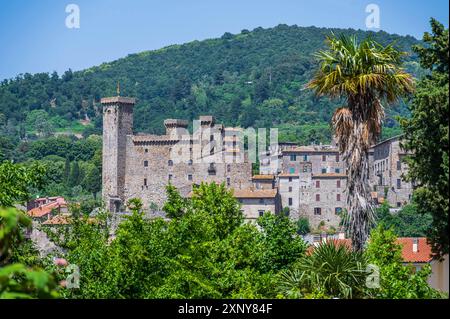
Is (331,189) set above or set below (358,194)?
above

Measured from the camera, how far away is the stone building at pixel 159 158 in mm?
105125

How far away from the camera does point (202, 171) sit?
106312 millimetres

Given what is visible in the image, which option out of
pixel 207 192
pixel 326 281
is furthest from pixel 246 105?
pixel 326 281

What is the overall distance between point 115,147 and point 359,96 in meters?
87.3

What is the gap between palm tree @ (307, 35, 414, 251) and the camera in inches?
806

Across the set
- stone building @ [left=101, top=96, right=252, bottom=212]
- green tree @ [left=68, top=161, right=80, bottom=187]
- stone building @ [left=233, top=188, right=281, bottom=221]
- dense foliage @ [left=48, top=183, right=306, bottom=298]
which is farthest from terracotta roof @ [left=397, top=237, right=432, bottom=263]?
green tree @ [left=68, top=161, right=80, bottom=187]

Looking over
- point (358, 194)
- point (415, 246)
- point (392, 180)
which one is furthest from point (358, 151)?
point (392, 180)

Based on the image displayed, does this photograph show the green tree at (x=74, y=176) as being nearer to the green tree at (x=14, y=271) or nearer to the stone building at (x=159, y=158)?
the stone building at (x=159, y=158)

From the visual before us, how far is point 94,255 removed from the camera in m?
29.4

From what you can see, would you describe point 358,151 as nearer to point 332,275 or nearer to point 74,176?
point 332,275

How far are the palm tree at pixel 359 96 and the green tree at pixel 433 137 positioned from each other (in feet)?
2.29

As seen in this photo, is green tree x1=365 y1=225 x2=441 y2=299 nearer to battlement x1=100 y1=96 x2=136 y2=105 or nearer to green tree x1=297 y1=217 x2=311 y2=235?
green tree x1=297 y1=217 x2=311 y2=235

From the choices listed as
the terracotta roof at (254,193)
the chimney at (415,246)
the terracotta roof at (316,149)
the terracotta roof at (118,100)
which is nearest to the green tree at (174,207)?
the chimney at (415,246)
